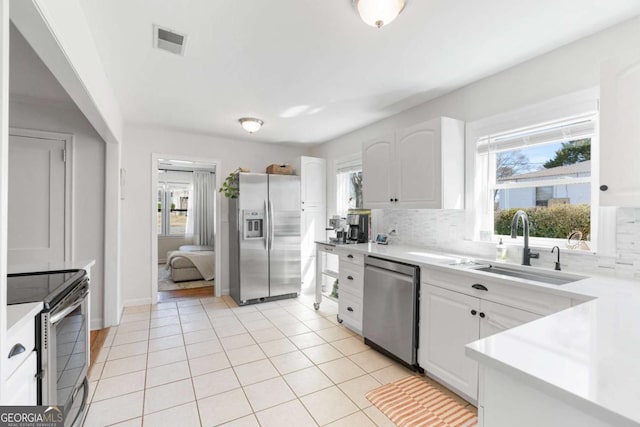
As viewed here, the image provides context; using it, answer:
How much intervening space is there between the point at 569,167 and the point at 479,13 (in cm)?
125

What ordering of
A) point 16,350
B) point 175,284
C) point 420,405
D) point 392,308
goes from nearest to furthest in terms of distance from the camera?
1. point 16,350
2. point 420,405
3. point 392,308
4. point 175,284

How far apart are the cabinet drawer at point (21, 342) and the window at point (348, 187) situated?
11.7 ft

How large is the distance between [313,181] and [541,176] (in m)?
3.03

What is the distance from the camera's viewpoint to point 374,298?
110 inches

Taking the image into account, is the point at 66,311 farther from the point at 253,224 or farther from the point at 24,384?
the point at 253,224

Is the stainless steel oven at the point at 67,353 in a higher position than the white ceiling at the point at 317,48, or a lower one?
lower

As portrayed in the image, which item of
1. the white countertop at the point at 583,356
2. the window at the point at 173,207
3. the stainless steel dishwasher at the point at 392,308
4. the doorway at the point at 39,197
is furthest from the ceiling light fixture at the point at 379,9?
the window at the point at 173,207

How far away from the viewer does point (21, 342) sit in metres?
1.16

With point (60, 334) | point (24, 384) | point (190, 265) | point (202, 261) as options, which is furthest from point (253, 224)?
point (24, 384)

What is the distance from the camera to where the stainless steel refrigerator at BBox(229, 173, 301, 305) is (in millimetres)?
4133

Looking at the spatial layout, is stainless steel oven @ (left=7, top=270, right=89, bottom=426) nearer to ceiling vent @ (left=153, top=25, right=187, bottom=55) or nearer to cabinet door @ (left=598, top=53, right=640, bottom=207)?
ceiling vent @ (left=153, top=25, right=187, bottom=55)

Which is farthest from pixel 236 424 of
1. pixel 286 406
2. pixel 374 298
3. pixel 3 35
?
pixel 3 35

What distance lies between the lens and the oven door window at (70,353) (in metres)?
1.49

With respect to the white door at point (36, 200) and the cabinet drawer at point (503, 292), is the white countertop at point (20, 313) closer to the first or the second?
the cabinet drawer at point (503, 292)
